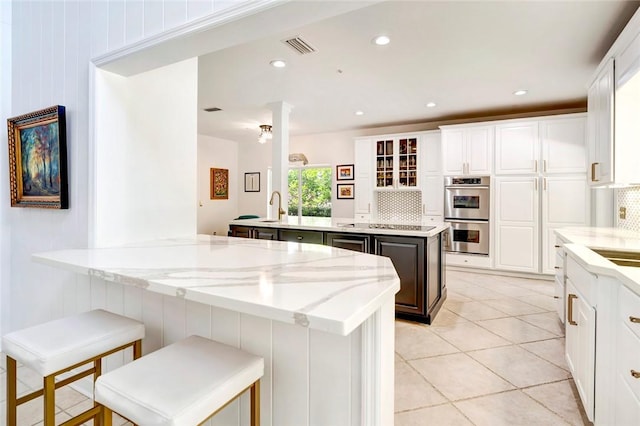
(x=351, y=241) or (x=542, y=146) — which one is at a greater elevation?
(x=542, y=146)

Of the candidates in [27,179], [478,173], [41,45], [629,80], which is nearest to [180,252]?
[27,179]

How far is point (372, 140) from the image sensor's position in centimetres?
600

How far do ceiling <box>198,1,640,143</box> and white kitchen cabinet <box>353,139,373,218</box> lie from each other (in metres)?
0.71

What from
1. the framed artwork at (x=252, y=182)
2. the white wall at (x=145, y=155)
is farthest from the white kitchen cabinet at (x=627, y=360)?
the framed artwork at (x=252, y=182)

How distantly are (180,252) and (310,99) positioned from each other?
11.4 feet

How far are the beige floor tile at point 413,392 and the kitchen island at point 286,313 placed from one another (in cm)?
90

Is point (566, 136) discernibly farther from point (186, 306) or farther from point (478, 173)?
point (186, 306)


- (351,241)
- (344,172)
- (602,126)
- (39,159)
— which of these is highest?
(344,172)

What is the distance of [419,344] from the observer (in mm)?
2637

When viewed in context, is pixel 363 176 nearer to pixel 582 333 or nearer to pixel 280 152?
pixel 280 152

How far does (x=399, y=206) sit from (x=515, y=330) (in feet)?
11.3

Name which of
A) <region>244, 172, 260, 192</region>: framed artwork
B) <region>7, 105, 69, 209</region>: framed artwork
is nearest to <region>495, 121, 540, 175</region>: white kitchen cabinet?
<region>244, 172, 260, 192</region>: framed artwork

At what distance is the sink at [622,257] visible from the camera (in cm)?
192

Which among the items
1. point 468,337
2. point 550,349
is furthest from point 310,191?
point 550,349
